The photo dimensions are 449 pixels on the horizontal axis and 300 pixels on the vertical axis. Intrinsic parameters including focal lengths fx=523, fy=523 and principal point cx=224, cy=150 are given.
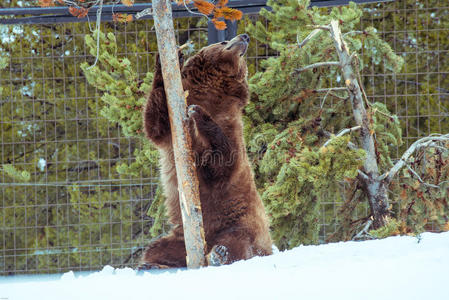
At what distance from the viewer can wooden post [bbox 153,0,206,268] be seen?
276 cm

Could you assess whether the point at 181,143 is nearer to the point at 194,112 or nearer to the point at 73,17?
the point at 194,112

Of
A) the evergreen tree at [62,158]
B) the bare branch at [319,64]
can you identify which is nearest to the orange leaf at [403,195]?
the bare branch at [319,64]

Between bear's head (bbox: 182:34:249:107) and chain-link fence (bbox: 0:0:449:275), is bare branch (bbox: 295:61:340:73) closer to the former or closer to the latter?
bear's head (bbox: 182:34:249:107)

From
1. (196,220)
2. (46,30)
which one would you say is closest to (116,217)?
A: (46,30)

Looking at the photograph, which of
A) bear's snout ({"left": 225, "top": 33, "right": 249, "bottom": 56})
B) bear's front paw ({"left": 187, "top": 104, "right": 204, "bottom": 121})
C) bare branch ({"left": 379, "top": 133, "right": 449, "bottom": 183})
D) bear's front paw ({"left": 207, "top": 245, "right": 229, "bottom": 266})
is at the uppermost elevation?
bear's snout ({"left": 225, "top": 33, "right": 249, "bottom": 56})

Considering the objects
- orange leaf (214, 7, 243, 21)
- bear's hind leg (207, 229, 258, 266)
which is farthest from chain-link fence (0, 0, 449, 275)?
orange leaf (214, 7, 243, 21)

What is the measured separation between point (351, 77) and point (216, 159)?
5.63 ft

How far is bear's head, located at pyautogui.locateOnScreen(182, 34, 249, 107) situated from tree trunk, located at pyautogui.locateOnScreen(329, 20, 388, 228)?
40.7 inches

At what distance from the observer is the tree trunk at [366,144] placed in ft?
14.7

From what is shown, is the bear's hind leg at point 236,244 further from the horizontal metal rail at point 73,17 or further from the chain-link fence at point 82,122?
the chain-link fence at point 82,122

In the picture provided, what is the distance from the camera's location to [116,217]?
321 inches

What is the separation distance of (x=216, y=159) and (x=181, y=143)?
680 millimetres

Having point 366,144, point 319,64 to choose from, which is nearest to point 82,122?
point 319,64

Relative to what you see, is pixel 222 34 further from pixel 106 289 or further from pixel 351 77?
pixel 106 289
